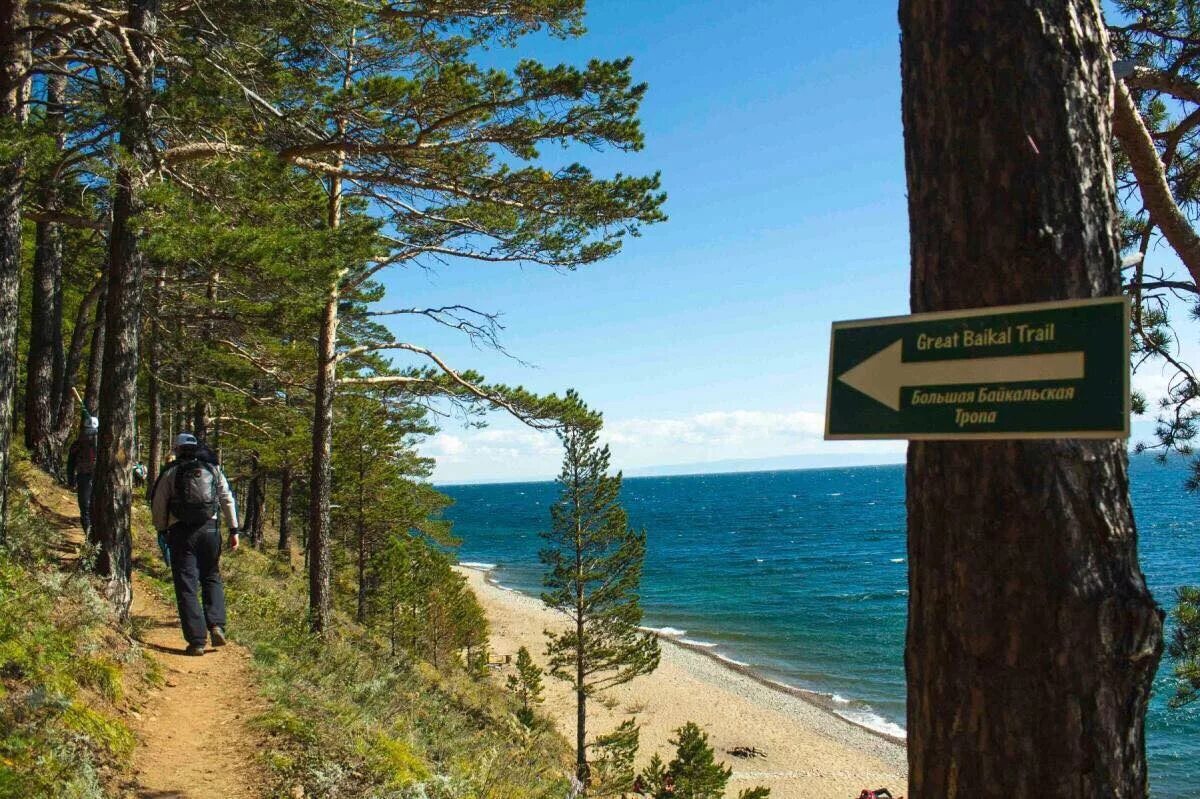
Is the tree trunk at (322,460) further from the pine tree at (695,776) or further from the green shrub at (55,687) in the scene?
the pine tree at (695,776)

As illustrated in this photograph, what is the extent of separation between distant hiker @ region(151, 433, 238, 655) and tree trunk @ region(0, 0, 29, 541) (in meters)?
1.68

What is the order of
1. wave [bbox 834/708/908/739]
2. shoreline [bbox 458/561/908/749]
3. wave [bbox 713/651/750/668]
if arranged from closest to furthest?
1. wave [bbox 834/708/908/739]
2. shoreline [bbox 458/561/908/749]
3. wave [bbox 713/651/750/668]

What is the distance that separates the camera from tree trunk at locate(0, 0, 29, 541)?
6809mm

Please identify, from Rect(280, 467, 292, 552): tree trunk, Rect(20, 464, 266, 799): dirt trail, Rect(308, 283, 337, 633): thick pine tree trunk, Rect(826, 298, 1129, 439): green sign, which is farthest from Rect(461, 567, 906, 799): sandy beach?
Rect(826, 298, 1129, 439): green sign

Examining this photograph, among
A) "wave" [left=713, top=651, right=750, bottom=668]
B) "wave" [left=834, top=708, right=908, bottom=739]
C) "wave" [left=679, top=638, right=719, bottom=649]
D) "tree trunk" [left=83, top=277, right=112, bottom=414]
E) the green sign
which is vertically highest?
"tree trunk" [left=83, top=277, right=112, bottom=414]

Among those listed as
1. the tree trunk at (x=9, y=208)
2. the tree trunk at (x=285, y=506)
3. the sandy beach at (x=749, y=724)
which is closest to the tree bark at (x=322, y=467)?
the tree trunk at (x=9, y=208)

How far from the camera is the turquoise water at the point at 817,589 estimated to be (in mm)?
26500

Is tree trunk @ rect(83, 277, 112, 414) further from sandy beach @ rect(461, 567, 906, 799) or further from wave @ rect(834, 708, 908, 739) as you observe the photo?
wave @ rect(834, 708, 908, 739)

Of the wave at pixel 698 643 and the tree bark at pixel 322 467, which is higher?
the tree bark at pixel 322 467

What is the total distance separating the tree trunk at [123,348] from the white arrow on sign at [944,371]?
689 cm

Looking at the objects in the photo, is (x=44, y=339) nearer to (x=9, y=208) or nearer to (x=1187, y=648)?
(x=9, y=208)

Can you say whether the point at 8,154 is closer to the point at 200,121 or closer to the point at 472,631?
the point at 200,121

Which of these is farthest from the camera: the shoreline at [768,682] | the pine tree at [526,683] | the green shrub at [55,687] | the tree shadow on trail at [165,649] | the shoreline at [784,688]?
the shoreline at [768,682]

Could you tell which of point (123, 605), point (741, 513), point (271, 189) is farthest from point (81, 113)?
point (741, 513)
